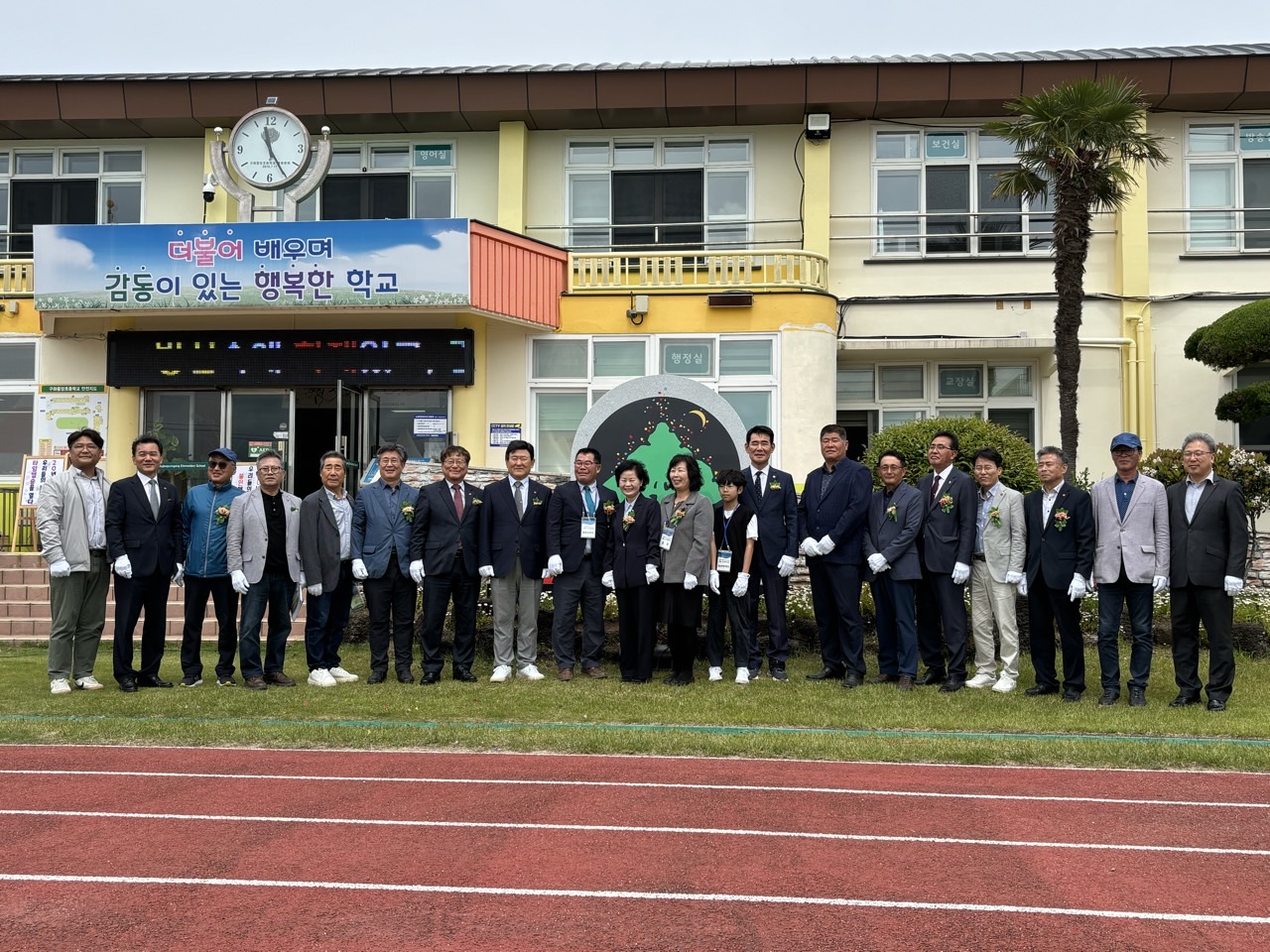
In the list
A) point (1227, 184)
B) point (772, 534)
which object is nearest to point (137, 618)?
point (772, 534)

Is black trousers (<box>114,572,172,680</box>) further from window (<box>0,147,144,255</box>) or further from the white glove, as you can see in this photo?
window (<box>0,147,144,255</box>)

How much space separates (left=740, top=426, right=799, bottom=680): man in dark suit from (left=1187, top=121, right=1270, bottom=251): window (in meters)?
13.6

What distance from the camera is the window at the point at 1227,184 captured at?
21766mm

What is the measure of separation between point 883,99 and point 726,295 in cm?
465

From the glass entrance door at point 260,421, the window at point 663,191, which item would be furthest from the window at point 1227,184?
the glass entrance door at point 260,421

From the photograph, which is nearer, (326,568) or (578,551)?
(326,568)

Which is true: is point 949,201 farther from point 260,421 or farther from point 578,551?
point 578,551

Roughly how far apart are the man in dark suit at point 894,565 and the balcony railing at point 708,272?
31.0 feet

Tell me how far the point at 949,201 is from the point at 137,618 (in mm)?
16134

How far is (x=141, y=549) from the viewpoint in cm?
1088

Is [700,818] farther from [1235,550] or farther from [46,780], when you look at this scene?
[1235,550]

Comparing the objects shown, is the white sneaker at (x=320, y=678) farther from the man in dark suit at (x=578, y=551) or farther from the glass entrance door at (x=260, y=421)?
the glass entrance door at (x=260, y=421)

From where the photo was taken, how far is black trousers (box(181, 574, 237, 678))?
11.2 meters

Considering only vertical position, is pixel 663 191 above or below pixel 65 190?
below
